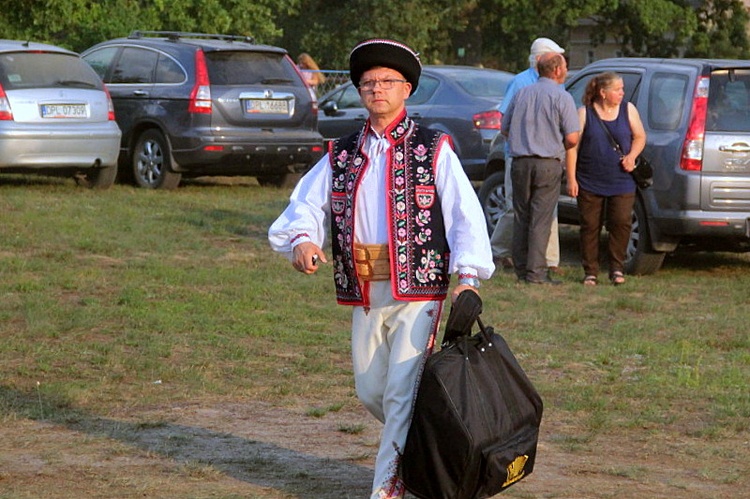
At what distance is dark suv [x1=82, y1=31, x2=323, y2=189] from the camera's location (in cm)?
1684

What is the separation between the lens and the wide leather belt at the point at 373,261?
206 inches

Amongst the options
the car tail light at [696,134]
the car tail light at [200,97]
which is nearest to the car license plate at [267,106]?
the car tail light at [200,97]

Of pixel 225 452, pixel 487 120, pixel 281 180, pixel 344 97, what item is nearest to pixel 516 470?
pixel 225 452

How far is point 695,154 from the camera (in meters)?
11.3

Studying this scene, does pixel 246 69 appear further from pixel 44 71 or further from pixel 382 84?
pixel 382 84

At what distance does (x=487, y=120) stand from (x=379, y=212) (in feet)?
38.3

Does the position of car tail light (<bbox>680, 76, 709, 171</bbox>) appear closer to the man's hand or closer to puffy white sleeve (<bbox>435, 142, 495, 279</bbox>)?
puffy white sleeve (<bbox>435, 142, 495, 279</bbox>)

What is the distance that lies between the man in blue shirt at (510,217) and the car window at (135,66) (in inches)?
251

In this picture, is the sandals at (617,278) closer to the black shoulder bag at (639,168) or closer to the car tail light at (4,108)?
the black shoulder bag at (639,168)

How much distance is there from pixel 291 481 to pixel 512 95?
6626 mm

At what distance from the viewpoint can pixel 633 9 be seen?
5978cm

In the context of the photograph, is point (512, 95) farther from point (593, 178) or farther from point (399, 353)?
point (399, 353)

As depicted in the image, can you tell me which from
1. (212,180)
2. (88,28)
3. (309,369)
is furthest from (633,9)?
(309,369)

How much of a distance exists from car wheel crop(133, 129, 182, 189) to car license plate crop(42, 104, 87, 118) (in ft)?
3.64
